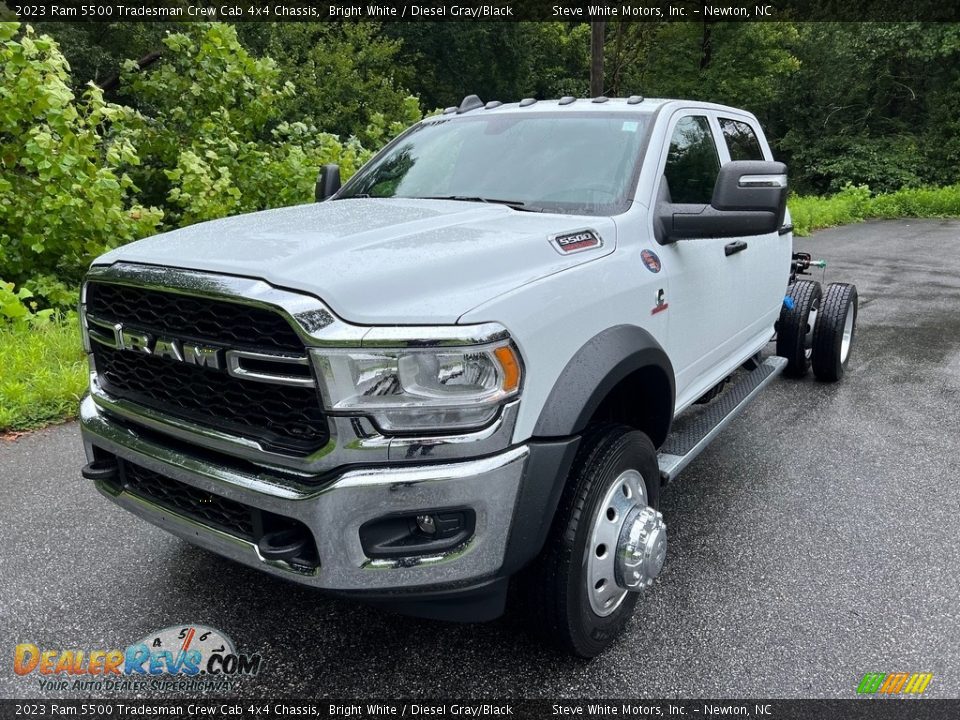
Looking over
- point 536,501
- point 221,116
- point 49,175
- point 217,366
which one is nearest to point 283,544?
point 217,366

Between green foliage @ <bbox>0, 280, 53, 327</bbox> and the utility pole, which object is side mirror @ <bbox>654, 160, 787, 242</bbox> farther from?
the utility pole

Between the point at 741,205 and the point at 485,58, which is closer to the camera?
the point at 741,205

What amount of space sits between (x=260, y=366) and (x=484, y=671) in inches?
Result: 49.8

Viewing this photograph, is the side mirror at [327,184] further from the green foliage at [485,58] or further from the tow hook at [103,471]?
the green foliage at [485,58]

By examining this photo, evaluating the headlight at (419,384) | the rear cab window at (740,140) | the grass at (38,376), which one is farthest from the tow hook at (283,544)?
the grass at (38,376)

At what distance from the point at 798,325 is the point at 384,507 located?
14.2 ft

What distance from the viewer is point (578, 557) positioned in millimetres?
2320

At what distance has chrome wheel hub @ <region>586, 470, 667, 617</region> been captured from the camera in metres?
2.46

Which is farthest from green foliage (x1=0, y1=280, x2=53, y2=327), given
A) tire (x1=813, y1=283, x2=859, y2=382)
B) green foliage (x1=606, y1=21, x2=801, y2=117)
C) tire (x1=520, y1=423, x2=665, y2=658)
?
green foliage (x1=606, y1=21, x2=801, y2=117)

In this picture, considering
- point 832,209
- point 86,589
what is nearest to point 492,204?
point 86,589

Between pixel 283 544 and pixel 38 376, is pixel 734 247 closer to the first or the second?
pixel 283 544

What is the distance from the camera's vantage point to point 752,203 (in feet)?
9.15

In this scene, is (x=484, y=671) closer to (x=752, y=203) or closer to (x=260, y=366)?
(x=260, y=366)

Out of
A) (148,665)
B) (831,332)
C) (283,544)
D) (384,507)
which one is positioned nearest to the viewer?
(384,507)
